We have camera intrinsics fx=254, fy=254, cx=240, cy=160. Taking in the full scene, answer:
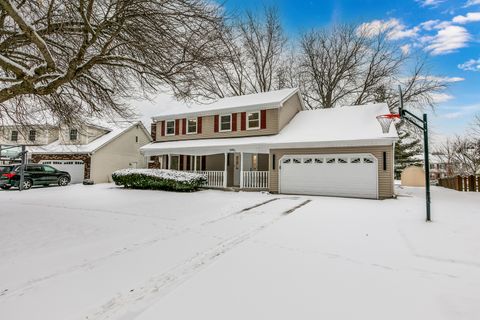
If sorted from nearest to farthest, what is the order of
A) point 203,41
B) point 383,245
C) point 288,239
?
point 383,245, point 288,239, point 203,41

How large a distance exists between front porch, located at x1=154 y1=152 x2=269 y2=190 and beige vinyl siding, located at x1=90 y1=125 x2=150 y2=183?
10.9 feet

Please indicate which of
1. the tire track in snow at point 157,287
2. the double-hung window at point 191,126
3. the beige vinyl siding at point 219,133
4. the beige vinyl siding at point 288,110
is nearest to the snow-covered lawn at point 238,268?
the tire track in snow at point 157,287

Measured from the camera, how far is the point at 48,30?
539cm

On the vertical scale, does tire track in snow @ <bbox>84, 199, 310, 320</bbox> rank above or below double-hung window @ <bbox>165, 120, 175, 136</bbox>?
below

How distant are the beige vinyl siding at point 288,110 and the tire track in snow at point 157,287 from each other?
11.4m

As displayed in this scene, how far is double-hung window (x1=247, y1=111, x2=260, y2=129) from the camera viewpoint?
15.6m

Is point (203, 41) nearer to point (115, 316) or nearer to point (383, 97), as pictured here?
point (115, 316)

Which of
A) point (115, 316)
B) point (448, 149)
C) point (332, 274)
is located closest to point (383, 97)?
point (448, 149)

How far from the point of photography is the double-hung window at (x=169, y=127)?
60.5 feet

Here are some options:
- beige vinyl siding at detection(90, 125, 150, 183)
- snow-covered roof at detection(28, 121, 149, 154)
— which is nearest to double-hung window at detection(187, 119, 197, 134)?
beige vinyl siding at detection(90, 125, 150, 183)

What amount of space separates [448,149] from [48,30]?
1391 inches

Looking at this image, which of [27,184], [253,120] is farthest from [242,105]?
[27,184]

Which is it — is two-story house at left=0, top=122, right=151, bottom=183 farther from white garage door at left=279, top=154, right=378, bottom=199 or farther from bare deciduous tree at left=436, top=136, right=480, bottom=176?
bare deciduous tree at left=436, top=136, right=480, bottom=176

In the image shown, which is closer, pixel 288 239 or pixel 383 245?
pixel 383 245
